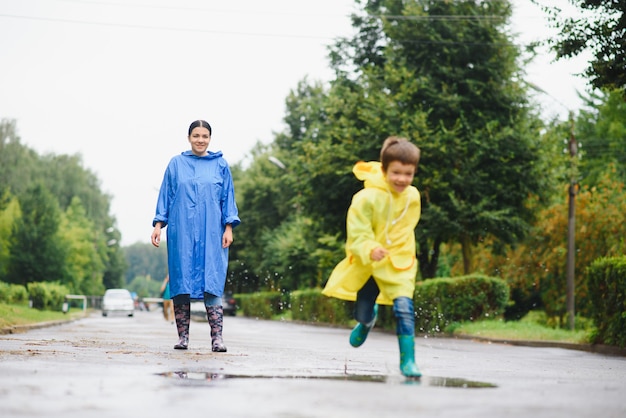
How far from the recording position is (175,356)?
8.23 meters

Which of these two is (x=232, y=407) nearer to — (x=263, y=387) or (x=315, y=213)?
(x=263, y=387)

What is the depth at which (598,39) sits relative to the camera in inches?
594

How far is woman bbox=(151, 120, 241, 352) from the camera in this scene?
9.36 m

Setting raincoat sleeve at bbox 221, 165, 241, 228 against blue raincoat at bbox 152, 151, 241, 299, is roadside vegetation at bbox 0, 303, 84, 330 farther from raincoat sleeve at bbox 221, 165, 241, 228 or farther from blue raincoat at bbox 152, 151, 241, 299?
raincoat sleeve at bbox 221, 165, 241, 228

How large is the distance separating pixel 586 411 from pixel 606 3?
11.3m

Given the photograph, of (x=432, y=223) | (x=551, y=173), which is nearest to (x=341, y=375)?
(x=432, y=223)

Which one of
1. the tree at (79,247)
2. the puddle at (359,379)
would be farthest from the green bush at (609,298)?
the tree at (79,247)

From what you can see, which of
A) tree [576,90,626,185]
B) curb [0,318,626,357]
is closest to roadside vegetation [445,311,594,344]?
curb [0,318,626,357]

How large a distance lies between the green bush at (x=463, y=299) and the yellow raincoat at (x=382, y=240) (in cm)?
1674

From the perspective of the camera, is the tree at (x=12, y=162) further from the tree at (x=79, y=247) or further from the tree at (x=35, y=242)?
the tree at (x=35, y=242)

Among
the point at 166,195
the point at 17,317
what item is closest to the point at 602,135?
the point at 17,317

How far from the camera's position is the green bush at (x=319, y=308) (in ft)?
109

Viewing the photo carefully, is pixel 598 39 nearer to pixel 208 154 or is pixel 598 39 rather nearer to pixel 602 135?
pixel 208 154

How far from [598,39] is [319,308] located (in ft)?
79.0
